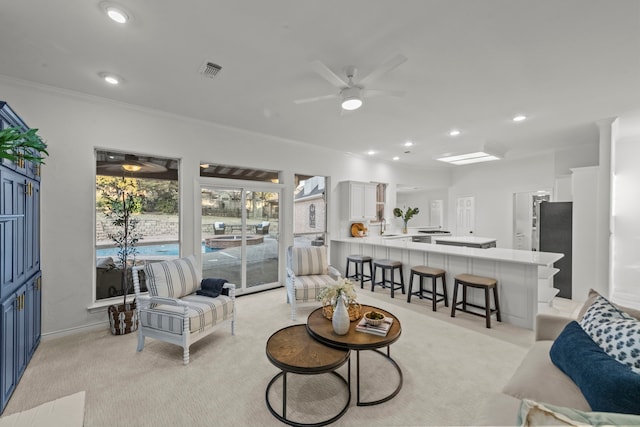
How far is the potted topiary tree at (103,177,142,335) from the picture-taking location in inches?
126

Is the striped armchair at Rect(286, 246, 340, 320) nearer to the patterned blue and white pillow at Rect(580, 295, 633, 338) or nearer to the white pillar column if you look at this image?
the patterned blue and white pillow at Rect(580, 295, 633, 338)

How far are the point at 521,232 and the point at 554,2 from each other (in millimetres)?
6776

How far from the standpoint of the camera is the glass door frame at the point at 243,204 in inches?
164

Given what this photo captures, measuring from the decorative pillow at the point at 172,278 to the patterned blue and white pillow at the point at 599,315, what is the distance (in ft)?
11.3

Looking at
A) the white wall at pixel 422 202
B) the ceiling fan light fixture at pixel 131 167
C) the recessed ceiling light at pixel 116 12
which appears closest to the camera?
the recessed ceiling light at pixel 116 12

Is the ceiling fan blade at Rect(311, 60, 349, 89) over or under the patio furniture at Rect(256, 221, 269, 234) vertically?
over

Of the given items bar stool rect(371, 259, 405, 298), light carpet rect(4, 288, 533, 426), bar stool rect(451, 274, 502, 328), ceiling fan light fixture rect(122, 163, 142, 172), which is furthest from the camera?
bar stool rect(371, 259, 405, 298)

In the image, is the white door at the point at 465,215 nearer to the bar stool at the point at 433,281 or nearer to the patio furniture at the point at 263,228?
the bar stool at the point at 433,281

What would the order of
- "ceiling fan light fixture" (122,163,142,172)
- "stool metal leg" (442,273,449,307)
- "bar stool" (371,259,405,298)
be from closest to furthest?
"ceiling fan light fixture" (122,163,142,172)
"stool metal leg" (442,273,449,307)
"bar stool" (371,259,405,298)

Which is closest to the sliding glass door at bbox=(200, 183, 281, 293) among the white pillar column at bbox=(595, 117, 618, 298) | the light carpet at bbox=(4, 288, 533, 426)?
the light carpet at bbox=(4, 288, 533, 426)

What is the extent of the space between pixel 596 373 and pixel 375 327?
1.35 m

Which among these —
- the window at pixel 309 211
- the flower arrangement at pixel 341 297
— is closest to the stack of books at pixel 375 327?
the flower arrangement at pixel 341 297

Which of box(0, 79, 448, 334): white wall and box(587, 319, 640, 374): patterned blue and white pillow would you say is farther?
box(0, 79, 448, 334): white wall

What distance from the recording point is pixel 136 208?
3438 mm
